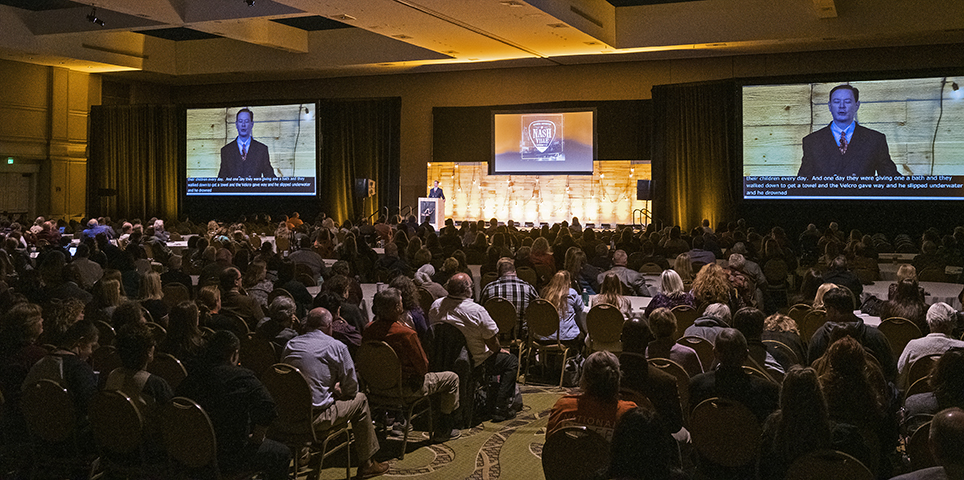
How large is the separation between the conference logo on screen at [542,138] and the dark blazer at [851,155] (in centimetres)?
564

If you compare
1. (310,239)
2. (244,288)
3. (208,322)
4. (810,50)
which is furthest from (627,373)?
(810,50)

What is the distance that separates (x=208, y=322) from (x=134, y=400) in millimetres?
1622

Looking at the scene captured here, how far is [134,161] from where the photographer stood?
74.7ft

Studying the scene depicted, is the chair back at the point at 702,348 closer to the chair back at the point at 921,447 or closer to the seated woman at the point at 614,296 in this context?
the seated woman at the point at 614,296

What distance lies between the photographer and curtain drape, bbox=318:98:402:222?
68.5 feet

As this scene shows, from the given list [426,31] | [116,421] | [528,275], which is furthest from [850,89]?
[116,421]

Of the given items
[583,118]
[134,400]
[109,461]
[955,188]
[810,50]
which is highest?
[810,50]

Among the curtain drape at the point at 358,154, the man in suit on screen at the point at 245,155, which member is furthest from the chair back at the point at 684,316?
the man in suit on screen at the point at 245,155

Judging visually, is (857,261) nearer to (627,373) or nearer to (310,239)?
(627,373)

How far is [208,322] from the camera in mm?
5555

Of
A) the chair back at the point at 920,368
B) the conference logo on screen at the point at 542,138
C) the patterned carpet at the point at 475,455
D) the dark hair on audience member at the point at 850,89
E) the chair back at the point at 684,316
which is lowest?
the patterned carpet at the point at 475,455

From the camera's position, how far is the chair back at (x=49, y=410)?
392cm

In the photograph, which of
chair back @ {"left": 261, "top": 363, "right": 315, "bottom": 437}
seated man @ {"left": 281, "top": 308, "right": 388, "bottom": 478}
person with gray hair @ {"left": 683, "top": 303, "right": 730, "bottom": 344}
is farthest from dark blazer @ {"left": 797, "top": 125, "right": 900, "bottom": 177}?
chair back @ {"left": 261, "top": 363, "right": 315, "bottom": 437}

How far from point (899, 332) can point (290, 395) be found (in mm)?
4130
